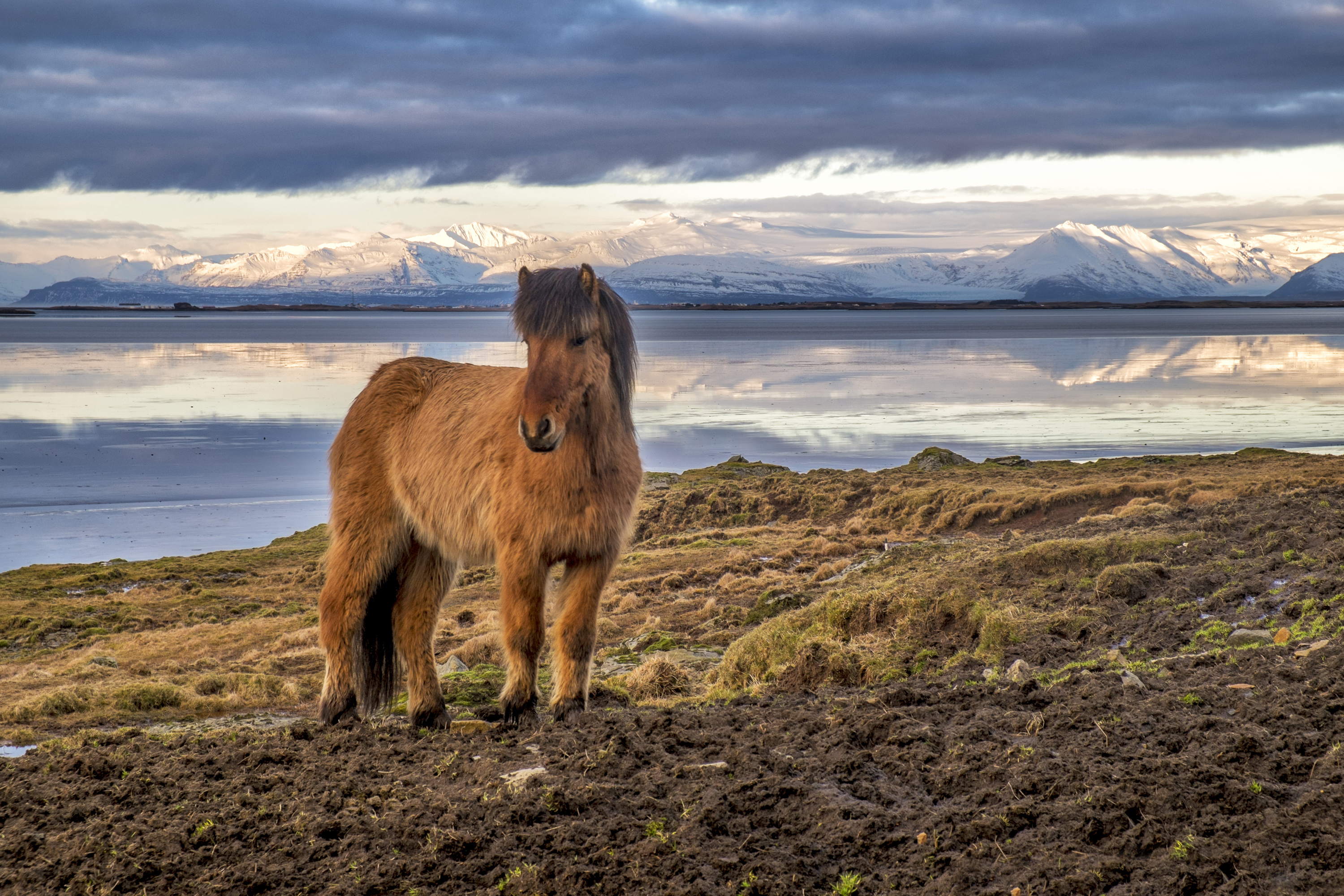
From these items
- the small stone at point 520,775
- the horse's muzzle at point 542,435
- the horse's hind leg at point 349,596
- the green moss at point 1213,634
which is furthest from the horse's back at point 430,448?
the green moss at point 1213,634

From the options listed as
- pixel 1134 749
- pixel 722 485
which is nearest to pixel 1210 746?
pixel 1134 749

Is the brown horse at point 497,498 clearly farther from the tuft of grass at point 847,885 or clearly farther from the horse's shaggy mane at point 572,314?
the tuft of grass at point 847,885

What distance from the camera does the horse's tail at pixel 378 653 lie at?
7672 millimetres

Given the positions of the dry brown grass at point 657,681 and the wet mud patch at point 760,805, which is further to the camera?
the dry brown grass at point 657,681

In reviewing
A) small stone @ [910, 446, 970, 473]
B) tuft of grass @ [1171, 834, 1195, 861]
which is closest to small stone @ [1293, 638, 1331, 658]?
tuft of grass @ [1171, 834, 1195, 861]

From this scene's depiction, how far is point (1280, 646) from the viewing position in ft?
23.1

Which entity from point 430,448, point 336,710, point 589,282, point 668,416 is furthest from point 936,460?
point 589,282

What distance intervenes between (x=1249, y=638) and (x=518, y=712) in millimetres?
5463

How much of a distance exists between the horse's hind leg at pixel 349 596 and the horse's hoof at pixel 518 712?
1457 mm

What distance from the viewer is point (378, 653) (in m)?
7.77

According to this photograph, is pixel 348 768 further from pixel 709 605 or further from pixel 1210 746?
pixel 709 605

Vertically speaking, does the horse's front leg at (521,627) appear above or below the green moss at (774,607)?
above

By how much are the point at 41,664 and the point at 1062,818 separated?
606 inches

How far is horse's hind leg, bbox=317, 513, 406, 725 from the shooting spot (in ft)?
24.7
